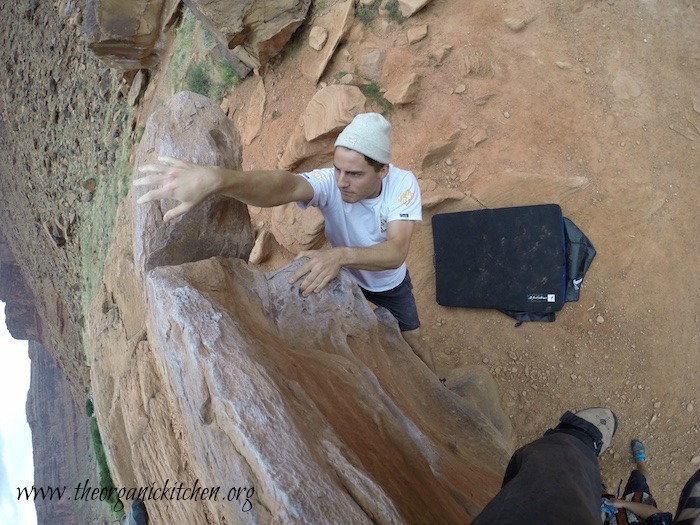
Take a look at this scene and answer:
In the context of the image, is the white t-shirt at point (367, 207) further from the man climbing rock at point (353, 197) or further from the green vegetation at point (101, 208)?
the green vegetation at point (101, 208)

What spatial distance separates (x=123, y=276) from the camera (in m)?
3.15

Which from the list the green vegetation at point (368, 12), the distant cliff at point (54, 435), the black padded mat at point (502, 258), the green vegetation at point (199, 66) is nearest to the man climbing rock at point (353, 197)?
the black padded mat at point (502, 258)

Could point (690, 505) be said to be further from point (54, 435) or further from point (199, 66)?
point (54, 435)

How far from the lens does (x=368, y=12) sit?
18.0 feet

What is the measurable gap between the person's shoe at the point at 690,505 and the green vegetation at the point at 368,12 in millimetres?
5237

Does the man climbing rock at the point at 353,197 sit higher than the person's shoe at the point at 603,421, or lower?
higher

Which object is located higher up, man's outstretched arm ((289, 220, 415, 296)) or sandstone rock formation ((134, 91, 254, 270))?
sandstone rock formation ((134, 91, 254, 270))

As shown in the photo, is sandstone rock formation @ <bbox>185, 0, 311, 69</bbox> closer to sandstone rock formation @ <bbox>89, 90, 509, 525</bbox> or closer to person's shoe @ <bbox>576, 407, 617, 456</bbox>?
sandstone rock formation @ <bbox>89, 90, 509, 525</bbox>

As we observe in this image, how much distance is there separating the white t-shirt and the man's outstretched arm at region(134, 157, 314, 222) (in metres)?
0.16

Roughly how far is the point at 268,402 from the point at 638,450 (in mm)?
3910

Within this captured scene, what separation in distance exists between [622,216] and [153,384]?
4411 millimetres

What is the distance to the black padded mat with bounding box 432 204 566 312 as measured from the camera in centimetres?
452

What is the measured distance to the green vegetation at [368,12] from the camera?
215 inches

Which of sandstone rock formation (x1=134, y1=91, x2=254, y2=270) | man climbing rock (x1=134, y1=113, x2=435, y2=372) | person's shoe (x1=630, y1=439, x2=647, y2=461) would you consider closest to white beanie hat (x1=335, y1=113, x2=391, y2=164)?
man climbing rock (x1=134, y1=113, x2=435, y2=372)
